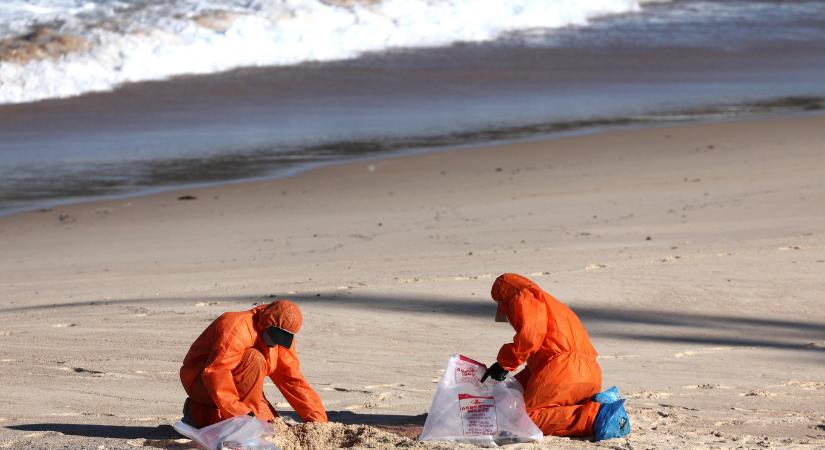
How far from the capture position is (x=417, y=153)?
14805mm

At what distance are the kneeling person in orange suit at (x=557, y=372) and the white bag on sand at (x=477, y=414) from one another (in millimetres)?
92

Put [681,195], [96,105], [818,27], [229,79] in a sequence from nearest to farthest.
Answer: [681,195] < [96,105] < [229,79] < [818,27]

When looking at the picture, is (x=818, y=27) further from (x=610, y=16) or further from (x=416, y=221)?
(x=416, y=221)

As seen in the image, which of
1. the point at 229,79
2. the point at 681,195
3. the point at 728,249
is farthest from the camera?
the point at 229,79

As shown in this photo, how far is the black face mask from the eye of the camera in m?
5.57

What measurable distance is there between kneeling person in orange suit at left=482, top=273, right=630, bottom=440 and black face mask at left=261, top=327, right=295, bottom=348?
94 cm

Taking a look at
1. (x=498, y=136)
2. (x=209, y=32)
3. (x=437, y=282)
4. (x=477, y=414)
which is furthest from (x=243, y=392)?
(x=209, y=32)

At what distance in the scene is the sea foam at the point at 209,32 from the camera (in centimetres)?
2128

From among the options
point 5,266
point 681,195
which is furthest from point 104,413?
point 681,195

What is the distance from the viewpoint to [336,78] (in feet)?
68.5

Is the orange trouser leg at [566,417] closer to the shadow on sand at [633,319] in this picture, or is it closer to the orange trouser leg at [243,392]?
the orange trouser leg at [243,392]

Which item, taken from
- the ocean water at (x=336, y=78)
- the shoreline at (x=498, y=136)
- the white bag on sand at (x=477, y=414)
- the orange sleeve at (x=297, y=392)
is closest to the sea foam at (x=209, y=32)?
the ocean water at (x=336, y=78)

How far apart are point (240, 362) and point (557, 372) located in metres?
1.45

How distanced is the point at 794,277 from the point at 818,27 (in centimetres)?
1980
